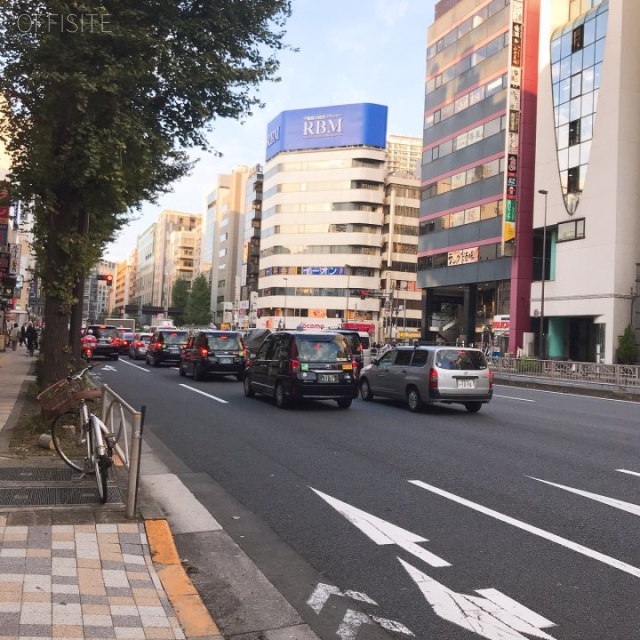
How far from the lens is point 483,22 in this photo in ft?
178

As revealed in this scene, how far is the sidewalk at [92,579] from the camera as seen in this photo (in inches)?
136

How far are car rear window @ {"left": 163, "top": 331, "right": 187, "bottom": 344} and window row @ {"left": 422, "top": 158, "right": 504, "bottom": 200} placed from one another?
30376 millimetres

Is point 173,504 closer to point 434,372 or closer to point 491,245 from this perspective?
point 434,372

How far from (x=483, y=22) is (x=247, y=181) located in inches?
2837

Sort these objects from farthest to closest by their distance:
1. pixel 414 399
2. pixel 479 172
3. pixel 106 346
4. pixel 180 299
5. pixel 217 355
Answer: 1. pixel 180 299
2. pixel 479 172
3. pixel 106 346
4. pixel 217 355
5. pixel 414 399

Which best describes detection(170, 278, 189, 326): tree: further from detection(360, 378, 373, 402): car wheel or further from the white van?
detection(360, 378, 373, 402): car wheel

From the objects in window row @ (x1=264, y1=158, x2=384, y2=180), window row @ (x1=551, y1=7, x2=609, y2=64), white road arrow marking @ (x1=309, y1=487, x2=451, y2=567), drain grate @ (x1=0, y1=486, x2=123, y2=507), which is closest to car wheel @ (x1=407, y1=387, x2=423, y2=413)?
white road arrow marking @ (x1=309, y1=487, x2=451, y2=567)

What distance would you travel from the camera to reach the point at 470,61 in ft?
183

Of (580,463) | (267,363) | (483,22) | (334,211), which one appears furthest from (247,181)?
(580,463)

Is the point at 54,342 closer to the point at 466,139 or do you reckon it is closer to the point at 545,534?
the point at 545,534

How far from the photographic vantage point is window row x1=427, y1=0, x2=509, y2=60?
5284 centimetres

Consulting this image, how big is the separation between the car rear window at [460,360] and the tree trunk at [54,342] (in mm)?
8367

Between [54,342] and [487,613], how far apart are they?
845 cm

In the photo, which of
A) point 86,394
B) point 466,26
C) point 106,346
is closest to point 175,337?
point 106,346
